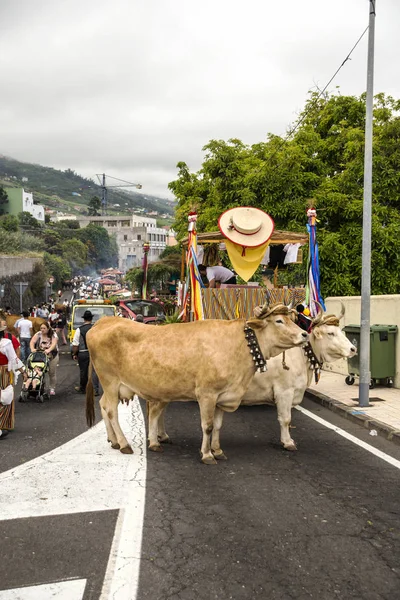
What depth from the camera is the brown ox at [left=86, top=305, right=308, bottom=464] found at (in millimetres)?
6422

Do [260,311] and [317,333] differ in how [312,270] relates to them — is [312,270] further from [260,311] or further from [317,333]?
[260,311]

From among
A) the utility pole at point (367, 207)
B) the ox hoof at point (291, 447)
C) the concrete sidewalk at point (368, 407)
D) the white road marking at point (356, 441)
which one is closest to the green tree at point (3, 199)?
the concrete sidewalk at point (368, 407)

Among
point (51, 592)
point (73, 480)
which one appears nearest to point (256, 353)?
point (73, 480)

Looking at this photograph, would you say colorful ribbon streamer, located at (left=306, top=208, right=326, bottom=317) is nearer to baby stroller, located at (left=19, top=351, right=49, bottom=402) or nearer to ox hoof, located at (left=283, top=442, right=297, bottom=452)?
ox hoof, located at (left=283, top=442, right=297, bottom=452)

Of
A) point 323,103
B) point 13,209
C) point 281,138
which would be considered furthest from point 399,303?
point 13,209

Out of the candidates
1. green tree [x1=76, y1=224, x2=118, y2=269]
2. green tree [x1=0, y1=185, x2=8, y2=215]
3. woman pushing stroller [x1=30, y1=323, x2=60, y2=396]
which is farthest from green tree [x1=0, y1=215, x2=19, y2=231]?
woman pushing stroller [x1=30, y1=323, x2=60, y2=396]

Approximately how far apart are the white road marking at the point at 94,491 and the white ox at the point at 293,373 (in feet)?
6.09

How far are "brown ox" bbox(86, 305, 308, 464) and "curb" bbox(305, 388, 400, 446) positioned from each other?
2541 mm

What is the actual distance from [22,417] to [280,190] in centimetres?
1245

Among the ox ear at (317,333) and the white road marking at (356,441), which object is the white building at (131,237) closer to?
the white road marking at (356,441)

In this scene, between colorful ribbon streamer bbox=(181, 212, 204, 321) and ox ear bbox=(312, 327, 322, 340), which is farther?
colorful ribbon streamer bbox=(181, 212, 204, 321)

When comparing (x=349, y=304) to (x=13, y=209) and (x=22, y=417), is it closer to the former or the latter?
(x=22, y=417)

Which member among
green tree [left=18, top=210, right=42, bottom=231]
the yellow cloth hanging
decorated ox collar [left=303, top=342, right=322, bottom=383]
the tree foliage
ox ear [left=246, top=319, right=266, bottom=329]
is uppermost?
green tree [left=18, top=210, right=42, bottom=231]

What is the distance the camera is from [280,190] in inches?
722
